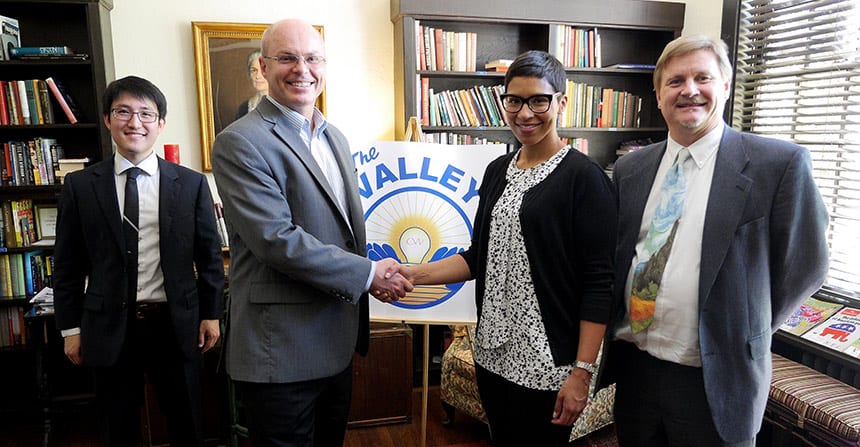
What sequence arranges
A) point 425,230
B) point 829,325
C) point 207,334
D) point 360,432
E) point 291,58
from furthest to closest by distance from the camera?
point 360,432 → point 829,325 → point 425,230 → point 207,334 → point 291,58

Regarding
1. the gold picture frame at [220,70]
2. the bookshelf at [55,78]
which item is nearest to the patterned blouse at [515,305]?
the gold picture frame at [220,70]

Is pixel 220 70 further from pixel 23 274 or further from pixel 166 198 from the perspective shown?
pixel 23 274

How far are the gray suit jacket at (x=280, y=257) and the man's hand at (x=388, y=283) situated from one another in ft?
0.40

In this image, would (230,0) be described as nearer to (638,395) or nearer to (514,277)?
(514,277)

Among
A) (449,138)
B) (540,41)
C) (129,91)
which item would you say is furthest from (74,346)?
(540,41)

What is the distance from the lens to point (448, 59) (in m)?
3.24

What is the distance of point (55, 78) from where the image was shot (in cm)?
292

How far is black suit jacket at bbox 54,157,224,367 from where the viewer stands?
1.86 meters

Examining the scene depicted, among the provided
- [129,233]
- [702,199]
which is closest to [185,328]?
[129,233]

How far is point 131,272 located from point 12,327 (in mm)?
1714

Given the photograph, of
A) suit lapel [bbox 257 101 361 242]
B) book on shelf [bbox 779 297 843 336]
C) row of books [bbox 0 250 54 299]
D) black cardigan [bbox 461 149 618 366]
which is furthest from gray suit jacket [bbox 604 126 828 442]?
row of books [bbox 0 250 54 299]

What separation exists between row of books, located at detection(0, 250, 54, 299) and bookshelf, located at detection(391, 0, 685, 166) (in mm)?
2063

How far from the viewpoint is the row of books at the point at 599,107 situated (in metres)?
3.50

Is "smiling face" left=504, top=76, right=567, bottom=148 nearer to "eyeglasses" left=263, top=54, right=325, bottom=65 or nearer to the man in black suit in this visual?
"eyeglasses" left=263, top=54, right=325, bottom=65
